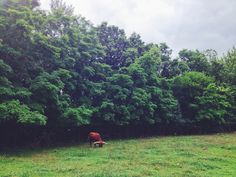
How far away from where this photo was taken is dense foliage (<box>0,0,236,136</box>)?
59.9 feet

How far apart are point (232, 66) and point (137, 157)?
26.8 meters

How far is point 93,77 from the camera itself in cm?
2691

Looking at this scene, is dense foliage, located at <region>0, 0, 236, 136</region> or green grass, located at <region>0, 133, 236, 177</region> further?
dense foliage, located at <region>0, 0, 236, 136</region>

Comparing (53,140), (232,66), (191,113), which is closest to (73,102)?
(53,140)

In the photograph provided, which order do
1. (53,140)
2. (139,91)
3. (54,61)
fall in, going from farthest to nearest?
(139,91)
(53,140)
(54,61)

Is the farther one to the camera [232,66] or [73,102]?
[232,66]

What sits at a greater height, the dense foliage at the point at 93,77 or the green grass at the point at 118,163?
the dense foliage at the point at 93,77

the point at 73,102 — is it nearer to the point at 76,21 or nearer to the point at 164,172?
the point at 76,21

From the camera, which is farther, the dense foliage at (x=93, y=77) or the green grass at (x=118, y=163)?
the dense foliage at (x=93, y=77)

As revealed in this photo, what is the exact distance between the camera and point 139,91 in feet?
91.1

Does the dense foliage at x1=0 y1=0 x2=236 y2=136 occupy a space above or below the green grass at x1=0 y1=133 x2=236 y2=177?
above

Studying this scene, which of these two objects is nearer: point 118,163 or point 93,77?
point 118,163

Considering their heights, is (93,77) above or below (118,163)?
above

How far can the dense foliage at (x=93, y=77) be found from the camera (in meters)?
18.3
